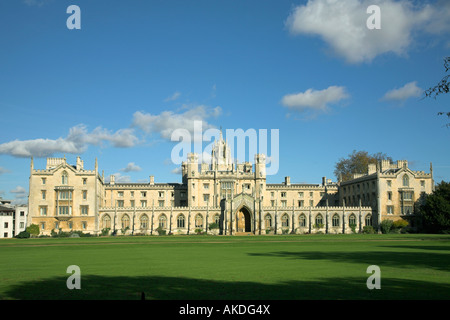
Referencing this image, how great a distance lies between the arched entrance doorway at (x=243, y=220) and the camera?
83525 mm

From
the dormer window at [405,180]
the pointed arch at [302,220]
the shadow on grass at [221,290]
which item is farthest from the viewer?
the dormer window at [405,180]

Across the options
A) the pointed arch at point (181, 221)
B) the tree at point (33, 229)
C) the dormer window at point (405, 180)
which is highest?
the dormer window at point (405, 180)

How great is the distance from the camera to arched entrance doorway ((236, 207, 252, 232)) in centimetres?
8353

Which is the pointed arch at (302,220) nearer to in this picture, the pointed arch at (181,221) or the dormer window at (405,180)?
the dormer window at (405,180)

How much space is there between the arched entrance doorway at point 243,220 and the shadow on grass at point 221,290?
66.2m

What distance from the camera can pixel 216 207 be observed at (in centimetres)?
8512

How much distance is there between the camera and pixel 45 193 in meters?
83.0

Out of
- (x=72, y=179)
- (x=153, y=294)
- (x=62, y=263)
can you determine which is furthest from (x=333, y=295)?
(x=72, y=179)

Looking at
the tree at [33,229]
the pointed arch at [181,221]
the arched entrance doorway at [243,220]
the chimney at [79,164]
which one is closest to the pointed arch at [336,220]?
the arched entrance doorway at [243,220]

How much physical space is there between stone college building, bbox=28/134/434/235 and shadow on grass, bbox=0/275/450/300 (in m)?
63.3

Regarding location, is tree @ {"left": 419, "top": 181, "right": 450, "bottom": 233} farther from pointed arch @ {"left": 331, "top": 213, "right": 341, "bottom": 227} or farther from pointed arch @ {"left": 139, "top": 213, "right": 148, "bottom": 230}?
pointed arch @ {"left": 139, "top": 213, "right": 148, "bottom": 230}

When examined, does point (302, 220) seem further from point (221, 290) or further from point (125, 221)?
point (221, 290)

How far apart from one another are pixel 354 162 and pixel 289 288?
3866 inches

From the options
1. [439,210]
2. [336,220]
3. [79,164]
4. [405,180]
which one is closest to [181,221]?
[79,164]
